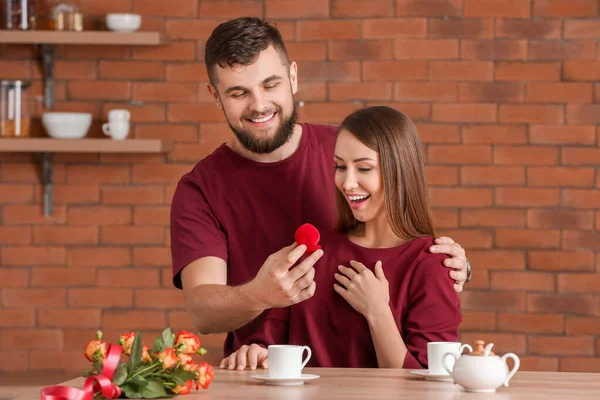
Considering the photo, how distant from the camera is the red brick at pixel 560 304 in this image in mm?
3598

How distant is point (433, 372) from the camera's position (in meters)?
1.81

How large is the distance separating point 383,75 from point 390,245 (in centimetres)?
152

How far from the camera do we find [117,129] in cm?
357

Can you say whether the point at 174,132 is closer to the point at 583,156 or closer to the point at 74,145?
the point at 74,145

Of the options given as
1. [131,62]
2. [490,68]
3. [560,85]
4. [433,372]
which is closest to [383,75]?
[490,68]

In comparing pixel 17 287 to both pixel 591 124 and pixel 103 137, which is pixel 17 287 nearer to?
pixel 103 137

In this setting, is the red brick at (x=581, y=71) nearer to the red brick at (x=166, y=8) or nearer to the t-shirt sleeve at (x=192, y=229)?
the red brick at (x=166, y=8)

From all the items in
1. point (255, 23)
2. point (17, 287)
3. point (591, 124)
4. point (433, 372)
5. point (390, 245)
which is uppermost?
point (255, 23)

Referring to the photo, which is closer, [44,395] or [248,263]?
[44,395]

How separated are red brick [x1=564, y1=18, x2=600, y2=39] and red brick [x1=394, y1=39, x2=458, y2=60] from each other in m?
0.43

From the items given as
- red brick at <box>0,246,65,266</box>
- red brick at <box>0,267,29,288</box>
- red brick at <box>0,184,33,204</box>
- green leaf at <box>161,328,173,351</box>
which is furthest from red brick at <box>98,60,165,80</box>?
green leaf at <box>161,328,173,351</box>

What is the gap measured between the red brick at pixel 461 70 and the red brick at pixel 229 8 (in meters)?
0.71

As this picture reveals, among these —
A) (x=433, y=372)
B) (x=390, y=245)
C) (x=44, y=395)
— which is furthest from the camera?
(x=390, y=245)

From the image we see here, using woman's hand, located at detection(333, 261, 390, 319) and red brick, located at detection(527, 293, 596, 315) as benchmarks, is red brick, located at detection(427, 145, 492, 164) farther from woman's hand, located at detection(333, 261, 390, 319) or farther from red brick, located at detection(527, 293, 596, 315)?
woman's hand, located at detection(333, 261, 390, 319)
